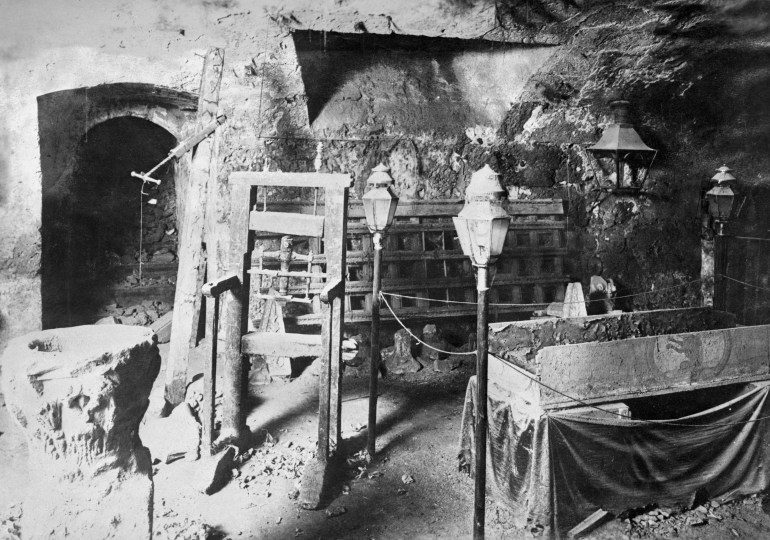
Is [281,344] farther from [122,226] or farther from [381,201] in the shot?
[122,226]

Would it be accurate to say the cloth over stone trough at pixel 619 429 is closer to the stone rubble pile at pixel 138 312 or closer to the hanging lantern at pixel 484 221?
the hanging lantern at pixel 484 221

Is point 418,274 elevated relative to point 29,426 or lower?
elevated

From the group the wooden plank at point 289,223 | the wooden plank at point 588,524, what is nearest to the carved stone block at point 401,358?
the wooden plank at point 289,223

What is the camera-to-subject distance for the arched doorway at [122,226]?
786 centimetres

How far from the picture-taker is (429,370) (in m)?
6.86

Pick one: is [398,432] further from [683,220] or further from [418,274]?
[683,220]

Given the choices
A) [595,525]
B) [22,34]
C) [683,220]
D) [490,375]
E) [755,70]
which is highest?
[755,70]

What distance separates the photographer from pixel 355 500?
4.16 meters

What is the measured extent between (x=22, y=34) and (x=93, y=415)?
10.2 ft

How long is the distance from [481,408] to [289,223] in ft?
7.14

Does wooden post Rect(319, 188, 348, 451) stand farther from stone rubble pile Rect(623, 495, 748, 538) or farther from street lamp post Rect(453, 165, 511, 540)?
stone rubble pile Rect(623, 495, 748, 538)

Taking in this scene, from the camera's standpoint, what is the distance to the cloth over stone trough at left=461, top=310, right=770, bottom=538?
3695 millimetres

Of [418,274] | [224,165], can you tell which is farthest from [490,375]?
[224,165]

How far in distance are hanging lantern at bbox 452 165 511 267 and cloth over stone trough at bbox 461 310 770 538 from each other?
3.58ft
